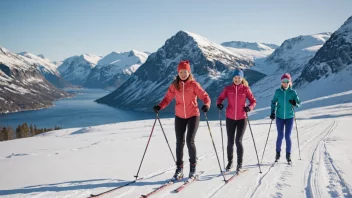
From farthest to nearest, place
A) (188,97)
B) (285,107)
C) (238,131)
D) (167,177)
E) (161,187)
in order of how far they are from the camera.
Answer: (285,107) → (238,131) → (167,177) → (188,97) → (161,187)

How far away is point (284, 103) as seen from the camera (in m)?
10.5

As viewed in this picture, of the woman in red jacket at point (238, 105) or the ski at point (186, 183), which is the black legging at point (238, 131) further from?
the ski at point (186, 183)

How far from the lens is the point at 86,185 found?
7594mm

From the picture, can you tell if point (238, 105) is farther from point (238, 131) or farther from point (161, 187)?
point (161, 187)

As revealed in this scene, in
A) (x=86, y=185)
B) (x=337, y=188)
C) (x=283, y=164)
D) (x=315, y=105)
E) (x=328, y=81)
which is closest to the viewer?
(x=337, y=188)

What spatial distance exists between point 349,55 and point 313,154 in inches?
8415

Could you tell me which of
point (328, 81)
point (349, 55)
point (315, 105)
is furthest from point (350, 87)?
point (315, 105)

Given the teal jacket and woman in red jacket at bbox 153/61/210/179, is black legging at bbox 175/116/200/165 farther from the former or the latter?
the teal jacket

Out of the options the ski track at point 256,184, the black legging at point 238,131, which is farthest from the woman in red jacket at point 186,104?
the black legging at point 238,131

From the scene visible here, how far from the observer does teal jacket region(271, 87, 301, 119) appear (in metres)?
10.5

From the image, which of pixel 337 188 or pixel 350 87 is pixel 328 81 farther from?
pixel 337 188

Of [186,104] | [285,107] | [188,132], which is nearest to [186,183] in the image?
[188,132]

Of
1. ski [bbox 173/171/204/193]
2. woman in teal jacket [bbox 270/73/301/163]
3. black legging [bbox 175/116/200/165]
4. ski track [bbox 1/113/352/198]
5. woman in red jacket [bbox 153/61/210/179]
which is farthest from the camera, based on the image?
woman in teal jacket [bbox 270/73/301/163]

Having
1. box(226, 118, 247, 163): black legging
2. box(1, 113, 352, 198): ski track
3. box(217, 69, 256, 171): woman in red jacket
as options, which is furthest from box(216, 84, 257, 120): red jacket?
box(1, 113, 352, 198): ski track
